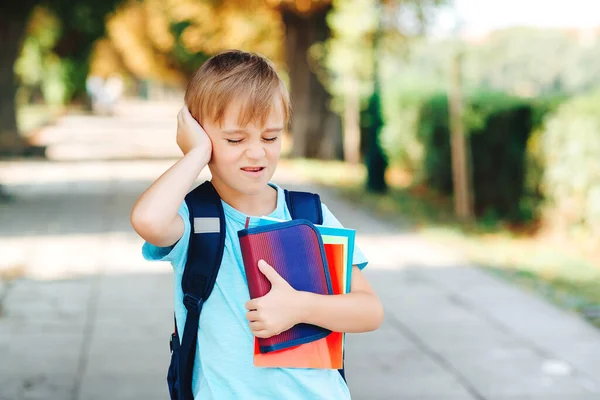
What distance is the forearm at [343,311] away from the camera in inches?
71.3

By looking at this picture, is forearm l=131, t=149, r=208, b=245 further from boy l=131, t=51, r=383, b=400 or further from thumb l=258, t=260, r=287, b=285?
thumb l=258, t=260, r=287, b=285

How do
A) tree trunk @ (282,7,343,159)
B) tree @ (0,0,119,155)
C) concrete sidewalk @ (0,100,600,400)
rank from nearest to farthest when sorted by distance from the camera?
concrete sidewalk @ (0,100,600,400), tree @ (0,0,119,155), tree trunk @ (282,7,343,159)

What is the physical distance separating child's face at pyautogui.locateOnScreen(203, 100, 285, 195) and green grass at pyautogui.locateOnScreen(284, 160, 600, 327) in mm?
4668

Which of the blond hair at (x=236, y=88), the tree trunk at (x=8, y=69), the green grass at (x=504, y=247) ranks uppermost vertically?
the tree trunk at (x=8, y=69)

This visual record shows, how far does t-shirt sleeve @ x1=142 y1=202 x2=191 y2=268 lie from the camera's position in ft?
6.29

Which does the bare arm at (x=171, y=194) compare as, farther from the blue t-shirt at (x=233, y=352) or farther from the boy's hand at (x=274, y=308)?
the boy's hand at (x=274, y=308)

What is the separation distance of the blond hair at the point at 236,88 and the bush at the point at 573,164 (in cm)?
672

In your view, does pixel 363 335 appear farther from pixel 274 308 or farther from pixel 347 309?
pixel 274 308

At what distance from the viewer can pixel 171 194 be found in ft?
5.98

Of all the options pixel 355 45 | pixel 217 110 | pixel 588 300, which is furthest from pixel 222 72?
pixel 355 45

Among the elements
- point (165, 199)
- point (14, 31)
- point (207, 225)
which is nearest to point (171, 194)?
point (165, 199)

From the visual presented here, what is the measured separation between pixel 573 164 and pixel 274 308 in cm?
733

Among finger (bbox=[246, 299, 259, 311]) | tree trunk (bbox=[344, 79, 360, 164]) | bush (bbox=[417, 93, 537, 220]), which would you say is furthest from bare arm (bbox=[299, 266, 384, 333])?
tree trunk (bbox=[344, 79, 360, 164])

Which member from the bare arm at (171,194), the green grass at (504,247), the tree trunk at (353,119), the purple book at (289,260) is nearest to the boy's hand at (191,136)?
the bare arm at (171,194)
